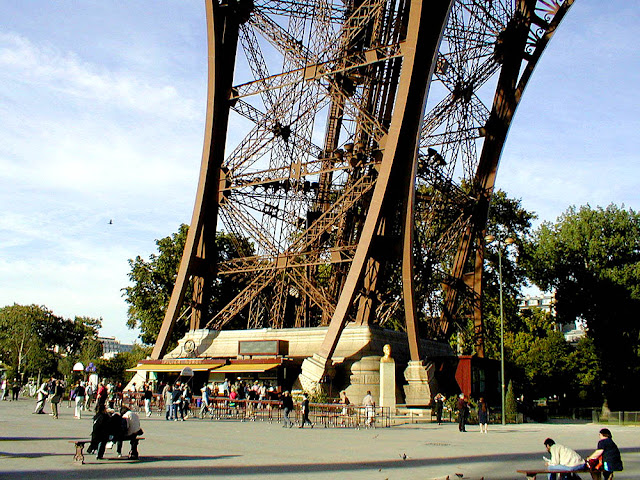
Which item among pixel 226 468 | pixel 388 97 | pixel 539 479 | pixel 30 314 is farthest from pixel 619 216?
pixel 30 314

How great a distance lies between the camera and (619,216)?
45.6 m

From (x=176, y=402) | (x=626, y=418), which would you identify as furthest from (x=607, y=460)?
(x=626, y=418)

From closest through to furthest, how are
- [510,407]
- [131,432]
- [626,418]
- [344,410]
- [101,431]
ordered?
[101,431] < [131,432] < [344,410] < [510,407] < [626,418]

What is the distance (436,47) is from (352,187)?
6500 mm

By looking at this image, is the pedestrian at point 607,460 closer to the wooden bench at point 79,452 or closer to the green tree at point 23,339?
the wooden bench at point 79,452

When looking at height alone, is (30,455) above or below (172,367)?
below

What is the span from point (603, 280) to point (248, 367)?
2661 centimetres

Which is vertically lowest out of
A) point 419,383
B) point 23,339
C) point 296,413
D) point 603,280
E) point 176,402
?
point 296,413

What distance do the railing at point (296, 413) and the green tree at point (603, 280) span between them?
25.0 meters

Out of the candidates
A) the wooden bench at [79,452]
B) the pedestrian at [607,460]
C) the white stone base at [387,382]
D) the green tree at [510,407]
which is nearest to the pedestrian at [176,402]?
the white stone base at [387,382]

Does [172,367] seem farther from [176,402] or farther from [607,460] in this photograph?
[607,460]

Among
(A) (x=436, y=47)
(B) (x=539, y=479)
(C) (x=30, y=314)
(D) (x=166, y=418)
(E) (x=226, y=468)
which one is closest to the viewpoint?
(E) (x=226, y=468)

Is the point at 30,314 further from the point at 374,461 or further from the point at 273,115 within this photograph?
the point at 374,461

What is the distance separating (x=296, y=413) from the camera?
23.7 meters
